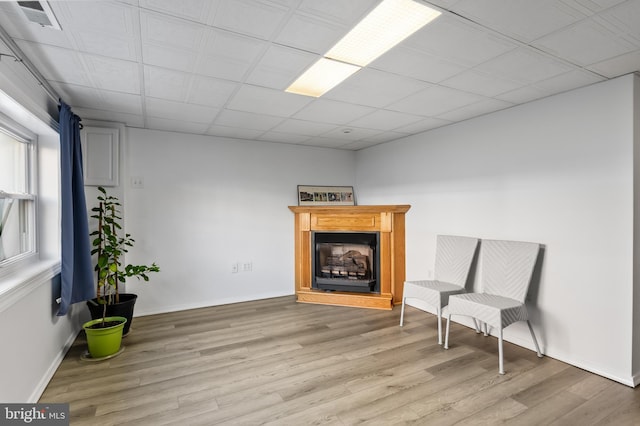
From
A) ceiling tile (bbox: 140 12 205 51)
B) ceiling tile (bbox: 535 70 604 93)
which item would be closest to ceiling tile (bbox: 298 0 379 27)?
ceiling tile (bbox: 140 12 205 51)

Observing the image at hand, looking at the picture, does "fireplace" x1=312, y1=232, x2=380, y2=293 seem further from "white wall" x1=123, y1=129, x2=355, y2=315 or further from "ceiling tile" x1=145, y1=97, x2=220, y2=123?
"ceiling tile" x1=145, y1=97, x2=220, y2=123

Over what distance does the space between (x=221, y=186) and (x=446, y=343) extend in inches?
128

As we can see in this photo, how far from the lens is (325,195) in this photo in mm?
5176

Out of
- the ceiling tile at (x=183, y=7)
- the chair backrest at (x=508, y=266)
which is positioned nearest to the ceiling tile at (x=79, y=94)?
the ceiling tile at (x=183, y=7)

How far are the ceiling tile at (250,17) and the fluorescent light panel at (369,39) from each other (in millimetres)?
432

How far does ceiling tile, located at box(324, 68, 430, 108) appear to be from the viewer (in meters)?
2.44

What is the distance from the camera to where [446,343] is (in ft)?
9.88

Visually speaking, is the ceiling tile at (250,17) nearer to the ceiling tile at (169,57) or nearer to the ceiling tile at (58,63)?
the ceiling tile at (169,57)

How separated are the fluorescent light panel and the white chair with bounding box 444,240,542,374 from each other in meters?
2.17

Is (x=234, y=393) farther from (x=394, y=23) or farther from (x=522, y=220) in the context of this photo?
(x=522, y=220)

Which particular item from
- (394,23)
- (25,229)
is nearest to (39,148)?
(25,229)

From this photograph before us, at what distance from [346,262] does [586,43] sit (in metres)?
3.42

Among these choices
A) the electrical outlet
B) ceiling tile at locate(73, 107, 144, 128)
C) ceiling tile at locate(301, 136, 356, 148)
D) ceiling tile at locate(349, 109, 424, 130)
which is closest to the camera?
ceiling tile at locate(73, 107, 144, 128)

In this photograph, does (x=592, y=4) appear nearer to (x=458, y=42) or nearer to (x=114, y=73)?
(x=458, y=42)
